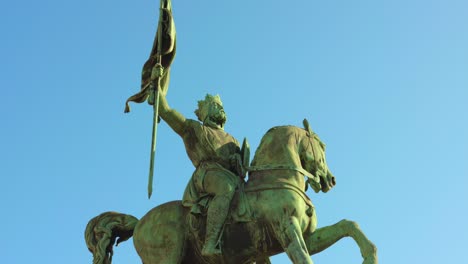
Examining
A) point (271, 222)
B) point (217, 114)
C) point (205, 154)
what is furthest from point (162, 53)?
point (271, 222)

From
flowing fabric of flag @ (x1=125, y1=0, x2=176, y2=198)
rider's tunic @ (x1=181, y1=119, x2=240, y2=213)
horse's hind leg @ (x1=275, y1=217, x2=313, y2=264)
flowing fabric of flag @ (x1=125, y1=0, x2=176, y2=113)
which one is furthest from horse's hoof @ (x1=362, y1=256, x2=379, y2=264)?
Answer: flowing fabric of flag @ (x1=125, y1=0, x2=176, y2=113)

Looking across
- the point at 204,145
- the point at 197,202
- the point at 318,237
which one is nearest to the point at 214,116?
the point at 204,145

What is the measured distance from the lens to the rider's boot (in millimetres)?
12906

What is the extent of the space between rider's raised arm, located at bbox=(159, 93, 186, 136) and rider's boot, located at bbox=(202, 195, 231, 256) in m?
1.81

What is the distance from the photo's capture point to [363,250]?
1270cm

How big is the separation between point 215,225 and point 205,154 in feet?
4.61

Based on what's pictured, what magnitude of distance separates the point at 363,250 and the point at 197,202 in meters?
2.47

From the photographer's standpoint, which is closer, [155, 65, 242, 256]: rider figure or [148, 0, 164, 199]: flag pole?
[155, 65, 242, 256]: rider figure

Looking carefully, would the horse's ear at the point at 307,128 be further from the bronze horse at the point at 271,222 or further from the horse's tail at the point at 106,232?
the horse's tail at the point at 106,232

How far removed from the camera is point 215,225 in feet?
42.5

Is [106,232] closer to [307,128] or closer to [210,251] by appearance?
[210,251]

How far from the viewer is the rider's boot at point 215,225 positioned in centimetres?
1291

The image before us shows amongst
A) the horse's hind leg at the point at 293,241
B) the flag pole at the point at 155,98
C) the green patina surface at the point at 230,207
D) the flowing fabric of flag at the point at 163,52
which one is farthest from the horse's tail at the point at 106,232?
the horse's hind leg at the point at 293,241

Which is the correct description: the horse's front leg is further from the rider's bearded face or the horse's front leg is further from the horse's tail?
the horse's tail
